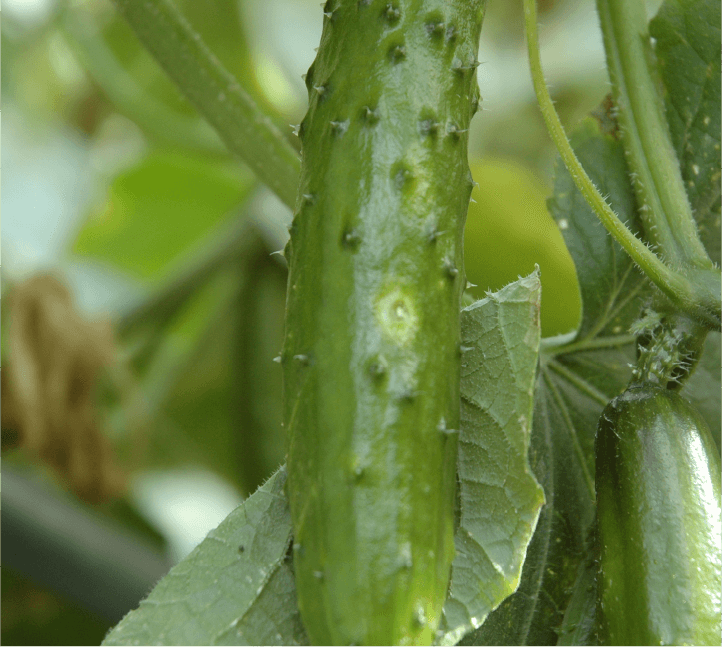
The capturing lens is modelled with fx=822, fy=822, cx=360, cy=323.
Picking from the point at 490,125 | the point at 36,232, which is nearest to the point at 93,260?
the point at 36,232

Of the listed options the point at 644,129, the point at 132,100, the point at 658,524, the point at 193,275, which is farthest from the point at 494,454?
the point at 132,100

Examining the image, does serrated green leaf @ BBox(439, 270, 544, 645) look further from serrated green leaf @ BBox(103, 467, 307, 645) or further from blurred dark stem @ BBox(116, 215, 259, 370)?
blurred dark stem @ BBox(116, 215, 259, 370)

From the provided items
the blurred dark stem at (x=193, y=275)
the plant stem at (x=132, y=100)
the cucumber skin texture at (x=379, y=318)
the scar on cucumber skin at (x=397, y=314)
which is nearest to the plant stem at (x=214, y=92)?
the cucumber skin texture at (x=379, y=318)

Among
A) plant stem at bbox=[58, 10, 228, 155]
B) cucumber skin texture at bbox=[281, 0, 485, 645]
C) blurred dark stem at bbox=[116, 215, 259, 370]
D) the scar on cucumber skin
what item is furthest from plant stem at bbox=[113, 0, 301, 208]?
plant stem at bbox=[58, 10, 228, 155]

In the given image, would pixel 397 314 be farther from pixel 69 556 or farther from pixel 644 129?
pixel 69 556

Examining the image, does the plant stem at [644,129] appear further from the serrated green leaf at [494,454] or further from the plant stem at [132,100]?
the plant stem at [132,100]

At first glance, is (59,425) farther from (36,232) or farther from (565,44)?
(565,44)

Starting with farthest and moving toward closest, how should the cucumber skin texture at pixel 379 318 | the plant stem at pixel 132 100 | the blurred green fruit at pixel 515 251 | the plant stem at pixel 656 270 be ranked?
the plant stem at pixel 132 100
the blurred green fruit at pixel 515 251
the plant stem at pixel 656 270
the cucumber skin texture at pixel 379 318
